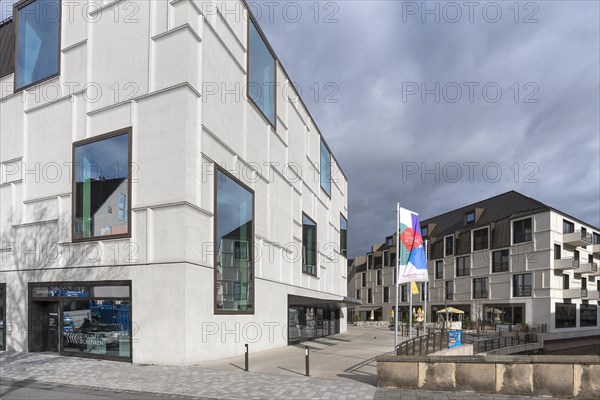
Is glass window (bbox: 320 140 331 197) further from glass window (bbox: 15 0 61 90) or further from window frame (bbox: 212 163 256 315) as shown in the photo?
glass window (bbox: 15 0 61 90)

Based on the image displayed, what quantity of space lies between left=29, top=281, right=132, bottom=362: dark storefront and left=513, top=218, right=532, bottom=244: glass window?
144 ft

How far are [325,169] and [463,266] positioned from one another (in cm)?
2921

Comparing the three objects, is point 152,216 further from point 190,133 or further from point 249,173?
point 249,173

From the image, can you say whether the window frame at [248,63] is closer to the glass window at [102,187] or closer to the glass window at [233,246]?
the glass window at [233,246]

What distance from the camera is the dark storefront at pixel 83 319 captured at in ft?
52.4

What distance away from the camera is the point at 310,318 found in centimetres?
2925

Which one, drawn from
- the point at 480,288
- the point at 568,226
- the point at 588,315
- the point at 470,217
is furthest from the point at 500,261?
the point at 588,315

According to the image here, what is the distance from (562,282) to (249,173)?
1549 inches

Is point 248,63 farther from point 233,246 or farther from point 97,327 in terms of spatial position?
point 97,327

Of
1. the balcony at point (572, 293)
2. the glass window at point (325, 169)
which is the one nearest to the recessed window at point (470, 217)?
the balcony at point (572, 293)

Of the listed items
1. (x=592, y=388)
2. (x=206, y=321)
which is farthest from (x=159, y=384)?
(x=592, y=388)

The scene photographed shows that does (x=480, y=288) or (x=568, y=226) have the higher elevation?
(x=568, y=226)

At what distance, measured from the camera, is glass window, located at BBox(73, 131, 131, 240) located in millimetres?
16672

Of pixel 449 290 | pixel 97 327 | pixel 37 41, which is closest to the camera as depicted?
pixel 97 327
